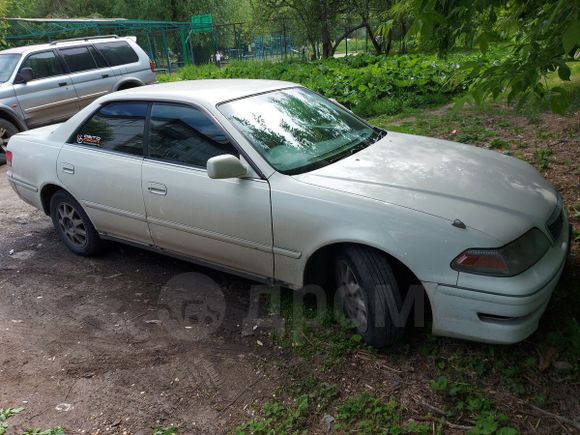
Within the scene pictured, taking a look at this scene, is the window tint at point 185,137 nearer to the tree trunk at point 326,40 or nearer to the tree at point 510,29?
the tree at point 510,29

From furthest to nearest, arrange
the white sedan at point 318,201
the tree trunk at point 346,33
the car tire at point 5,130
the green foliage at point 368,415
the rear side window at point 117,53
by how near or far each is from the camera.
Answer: the tree trunk at point 346,33, the rear side window at point 117,53, the car tire at point 5,130, the white sedan at point 318,201, the green foliage at point 368,415

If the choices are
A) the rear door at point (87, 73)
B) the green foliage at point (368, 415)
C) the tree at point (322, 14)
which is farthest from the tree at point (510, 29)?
the tree at point (322, 14)

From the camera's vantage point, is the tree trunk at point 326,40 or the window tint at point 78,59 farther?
the tree trunk at point 326,40

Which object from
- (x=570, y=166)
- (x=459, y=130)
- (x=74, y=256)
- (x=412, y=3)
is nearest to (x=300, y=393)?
(x=412, y=3)

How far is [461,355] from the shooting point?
2955 millimetres

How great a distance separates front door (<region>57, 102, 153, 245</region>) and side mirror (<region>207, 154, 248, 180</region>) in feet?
3.11

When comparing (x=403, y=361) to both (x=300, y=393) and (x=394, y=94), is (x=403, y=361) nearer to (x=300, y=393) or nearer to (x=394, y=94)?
(x=300, y=393)

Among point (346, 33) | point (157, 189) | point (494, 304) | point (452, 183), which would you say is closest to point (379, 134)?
point (452, 183)

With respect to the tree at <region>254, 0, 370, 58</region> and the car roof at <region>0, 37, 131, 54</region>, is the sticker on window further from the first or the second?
the tree at <region>254, 0, 370, 58</region>

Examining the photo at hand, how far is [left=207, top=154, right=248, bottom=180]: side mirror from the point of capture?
3134 mm

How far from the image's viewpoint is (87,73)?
9898 mm

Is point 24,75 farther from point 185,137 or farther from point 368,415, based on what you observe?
point 368,415

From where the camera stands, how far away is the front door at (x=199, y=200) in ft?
10.8

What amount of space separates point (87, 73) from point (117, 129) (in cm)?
662
